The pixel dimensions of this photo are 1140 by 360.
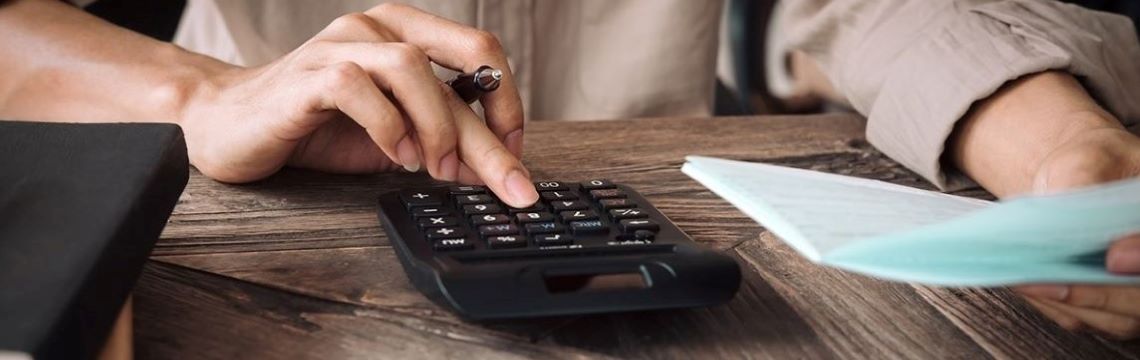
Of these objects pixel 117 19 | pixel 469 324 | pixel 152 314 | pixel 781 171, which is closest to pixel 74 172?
pixel 152 314

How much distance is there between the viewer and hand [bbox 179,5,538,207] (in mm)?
564

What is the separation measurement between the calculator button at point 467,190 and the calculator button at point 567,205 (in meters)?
0.04

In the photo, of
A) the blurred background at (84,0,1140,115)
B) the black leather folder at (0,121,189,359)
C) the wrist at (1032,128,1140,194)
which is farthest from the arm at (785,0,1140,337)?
the blurred background at (84,0,1140,115)

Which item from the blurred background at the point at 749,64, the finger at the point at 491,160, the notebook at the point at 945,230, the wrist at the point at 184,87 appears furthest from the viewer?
the blurred background at the point at 749,64

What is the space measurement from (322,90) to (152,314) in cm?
16

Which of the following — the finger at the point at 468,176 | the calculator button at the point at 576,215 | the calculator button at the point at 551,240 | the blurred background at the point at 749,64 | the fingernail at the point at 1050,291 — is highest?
the fingernail at the point at 1050,291

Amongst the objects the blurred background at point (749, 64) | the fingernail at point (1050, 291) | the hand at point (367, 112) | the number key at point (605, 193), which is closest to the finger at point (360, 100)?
the hand at point (367, 112)

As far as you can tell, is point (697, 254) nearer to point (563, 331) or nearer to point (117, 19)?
point (563, 331)

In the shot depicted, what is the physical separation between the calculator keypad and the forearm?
21 centimetres

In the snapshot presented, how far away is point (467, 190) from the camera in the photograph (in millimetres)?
569

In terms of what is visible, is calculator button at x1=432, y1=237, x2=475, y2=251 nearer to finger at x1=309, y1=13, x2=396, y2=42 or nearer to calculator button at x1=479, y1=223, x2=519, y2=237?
calculator button at x1=479, y1=223, x2=519, y2=237

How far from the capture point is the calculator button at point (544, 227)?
50cm

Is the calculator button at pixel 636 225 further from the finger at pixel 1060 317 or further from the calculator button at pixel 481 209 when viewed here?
the finger at pixel 1060 317

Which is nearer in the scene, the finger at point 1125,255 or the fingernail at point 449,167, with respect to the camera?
the finger at point 1125,255
